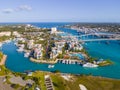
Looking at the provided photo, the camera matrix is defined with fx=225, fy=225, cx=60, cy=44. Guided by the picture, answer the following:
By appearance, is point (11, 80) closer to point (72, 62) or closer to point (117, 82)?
point (117, 82)

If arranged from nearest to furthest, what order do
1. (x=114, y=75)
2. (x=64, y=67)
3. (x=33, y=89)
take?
(x=33, y=89) < (x=114, y=75) < (x=64, y=67)

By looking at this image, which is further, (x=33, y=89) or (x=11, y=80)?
(x=11, y=80)

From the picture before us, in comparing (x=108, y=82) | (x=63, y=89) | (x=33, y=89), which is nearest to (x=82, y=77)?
(x=108, y=82)

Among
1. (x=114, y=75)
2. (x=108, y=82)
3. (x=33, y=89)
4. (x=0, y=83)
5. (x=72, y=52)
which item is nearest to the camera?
(x=33, y=89)

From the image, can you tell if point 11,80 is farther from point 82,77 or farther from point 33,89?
point 82,77

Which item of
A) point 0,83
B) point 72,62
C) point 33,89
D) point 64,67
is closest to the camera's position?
point 33,89

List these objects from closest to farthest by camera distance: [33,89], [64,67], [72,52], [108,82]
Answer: [33,89], [108,82], [64,67], [72,52]

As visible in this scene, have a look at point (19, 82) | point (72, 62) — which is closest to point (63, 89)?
point (19, 82)

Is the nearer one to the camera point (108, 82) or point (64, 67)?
point (108, 82)
